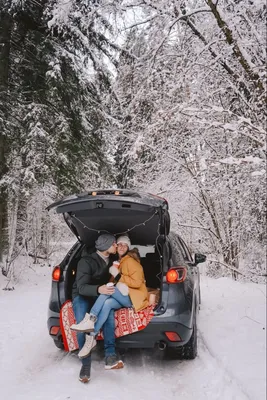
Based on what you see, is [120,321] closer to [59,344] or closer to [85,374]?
[85,374]

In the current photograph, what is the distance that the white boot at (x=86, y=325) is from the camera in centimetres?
397

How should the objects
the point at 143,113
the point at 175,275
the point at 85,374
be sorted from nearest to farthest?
the point at 85,374, the point at 175,275, the point at 143,113

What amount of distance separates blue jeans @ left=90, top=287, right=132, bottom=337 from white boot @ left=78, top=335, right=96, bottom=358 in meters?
0.08

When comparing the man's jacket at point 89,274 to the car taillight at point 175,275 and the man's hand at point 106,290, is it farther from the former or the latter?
the car taillight at point 175,275

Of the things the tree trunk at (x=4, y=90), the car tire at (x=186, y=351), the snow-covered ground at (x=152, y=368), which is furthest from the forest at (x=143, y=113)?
the car tire at (x=186, y=351)

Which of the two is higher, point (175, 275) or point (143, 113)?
point (143, 113)

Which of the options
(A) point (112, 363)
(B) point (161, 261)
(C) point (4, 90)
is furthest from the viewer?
(C) point (4, 90)

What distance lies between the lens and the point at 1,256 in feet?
36.0

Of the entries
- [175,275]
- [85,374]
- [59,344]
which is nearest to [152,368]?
[85,374]

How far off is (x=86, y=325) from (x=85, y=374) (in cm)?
49

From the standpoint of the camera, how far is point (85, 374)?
3.82 metres

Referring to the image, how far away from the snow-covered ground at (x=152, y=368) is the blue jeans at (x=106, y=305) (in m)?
0.57

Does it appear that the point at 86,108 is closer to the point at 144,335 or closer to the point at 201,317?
the point at 201,317

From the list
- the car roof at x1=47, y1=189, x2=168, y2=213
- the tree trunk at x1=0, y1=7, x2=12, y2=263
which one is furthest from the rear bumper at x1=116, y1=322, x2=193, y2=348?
the tree trunk at x1=0, y1=7, x2=12, y2=263
